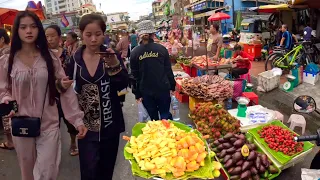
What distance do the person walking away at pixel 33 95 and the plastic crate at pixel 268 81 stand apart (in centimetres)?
618

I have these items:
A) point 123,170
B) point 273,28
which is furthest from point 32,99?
point 273,28

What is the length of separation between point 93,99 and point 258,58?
39.7 ft

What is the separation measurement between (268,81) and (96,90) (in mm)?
6086

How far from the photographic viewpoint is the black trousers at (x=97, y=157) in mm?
2717

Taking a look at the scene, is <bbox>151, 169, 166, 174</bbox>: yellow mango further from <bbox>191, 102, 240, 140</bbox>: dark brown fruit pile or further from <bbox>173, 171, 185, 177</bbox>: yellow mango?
<bbox>191, 102, 240, 140</bbox>: dark brown fruit pile

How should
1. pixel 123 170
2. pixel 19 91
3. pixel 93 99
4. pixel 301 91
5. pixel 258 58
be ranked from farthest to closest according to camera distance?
pixel 258 58, pixel 301 91, pixel 123 170, pixel 93 99, pixel 19 91

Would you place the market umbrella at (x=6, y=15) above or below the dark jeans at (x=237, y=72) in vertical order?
above

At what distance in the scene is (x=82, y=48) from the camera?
8.93 feet

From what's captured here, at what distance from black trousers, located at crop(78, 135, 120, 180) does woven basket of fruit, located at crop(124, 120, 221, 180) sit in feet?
0.69

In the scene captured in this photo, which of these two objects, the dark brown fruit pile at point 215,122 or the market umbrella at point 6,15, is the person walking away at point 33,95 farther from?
the market umbrella at point 6,15

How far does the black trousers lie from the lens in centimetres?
272

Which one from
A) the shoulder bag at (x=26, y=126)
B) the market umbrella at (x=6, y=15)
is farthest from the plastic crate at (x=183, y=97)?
the market umbrella at (x=6, y=15)

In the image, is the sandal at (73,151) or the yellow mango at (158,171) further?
the sandal at (73,151)

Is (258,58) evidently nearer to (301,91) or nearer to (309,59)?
(309,59)
